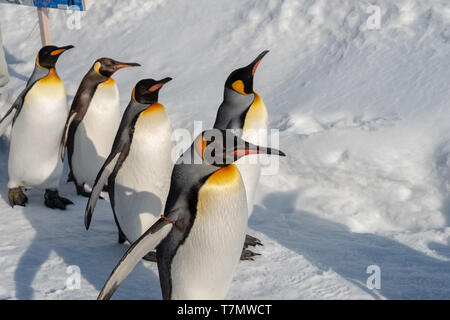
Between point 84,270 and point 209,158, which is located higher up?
point 209,158

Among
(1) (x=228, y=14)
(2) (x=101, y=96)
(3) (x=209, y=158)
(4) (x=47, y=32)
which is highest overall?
(1) (x=228, y=14)

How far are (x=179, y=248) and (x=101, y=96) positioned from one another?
6.19 ft

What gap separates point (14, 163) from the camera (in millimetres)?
3494

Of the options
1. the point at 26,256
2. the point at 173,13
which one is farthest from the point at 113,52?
the point at 26,256

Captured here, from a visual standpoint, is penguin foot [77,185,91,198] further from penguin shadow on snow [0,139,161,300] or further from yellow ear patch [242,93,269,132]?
yellow ear patch [242,93,269,132]

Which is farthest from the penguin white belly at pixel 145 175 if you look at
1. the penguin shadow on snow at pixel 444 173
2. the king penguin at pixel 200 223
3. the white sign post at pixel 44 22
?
the white sign post at pixel 44 22

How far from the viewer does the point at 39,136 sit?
135 inches

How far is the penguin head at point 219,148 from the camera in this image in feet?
6.07

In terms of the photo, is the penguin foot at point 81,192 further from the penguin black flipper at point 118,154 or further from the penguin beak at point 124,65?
the penguin black flipper at point 118,154

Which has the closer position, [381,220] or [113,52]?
[381,220]

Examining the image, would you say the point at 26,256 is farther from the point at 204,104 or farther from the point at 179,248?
the point at 204,104

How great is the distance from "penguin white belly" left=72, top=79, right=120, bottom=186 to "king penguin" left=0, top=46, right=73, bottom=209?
0.14 m

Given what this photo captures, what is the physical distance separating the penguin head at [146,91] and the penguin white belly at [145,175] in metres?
0.08
